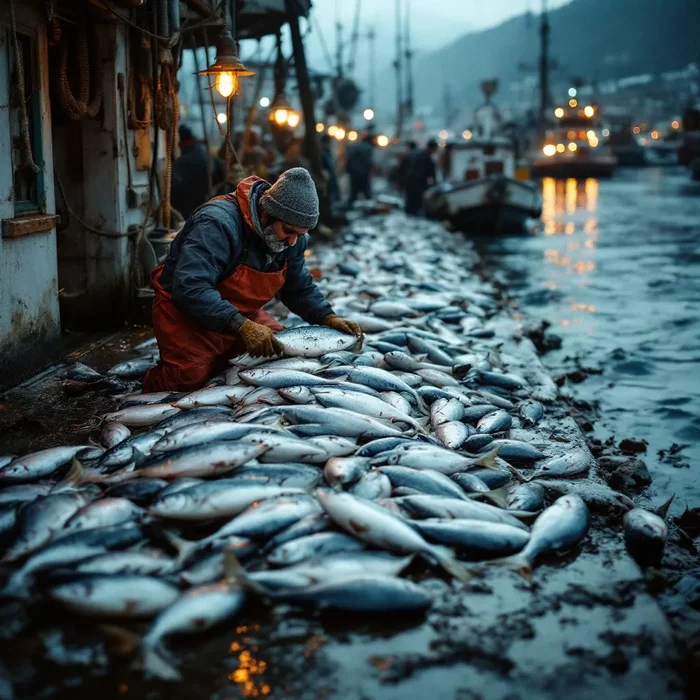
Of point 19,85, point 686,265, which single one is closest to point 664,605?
point 19,85

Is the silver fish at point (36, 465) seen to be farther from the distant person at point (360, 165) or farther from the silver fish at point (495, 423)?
the distant person at point (360, 165)

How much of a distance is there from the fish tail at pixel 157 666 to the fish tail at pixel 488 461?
2.11 meters

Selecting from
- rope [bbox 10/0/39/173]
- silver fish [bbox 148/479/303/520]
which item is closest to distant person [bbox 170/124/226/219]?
rope [bbox 10/0/39/173]

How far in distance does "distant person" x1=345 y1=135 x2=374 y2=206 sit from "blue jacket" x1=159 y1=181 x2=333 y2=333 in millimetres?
18630

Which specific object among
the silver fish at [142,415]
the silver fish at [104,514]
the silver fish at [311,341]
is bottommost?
the silver fish at [104,514]

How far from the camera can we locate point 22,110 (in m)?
5.75

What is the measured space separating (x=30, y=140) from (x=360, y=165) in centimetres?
1851

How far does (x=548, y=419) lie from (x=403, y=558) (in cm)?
280

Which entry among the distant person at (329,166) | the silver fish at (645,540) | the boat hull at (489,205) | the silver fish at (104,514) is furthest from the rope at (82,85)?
the boat hull at (489,205)

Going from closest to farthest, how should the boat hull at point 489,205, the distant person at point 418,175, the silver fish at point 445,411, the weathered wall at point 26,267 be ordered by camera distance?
the silver fish at point 445,411
the weathered wall at point 26,267
the boat hull at point 489,205
the distant person at point 418,175

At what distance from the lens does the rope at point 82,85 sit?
675 centimetres

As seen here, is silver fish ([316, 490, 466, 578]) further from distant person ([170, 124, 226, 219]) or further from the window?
distant person ([170, 124, 226, 219])

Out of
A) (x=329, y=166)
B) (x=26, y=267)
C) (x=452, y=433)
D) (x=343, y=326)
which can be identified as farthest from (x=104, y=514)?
(x=329, y=166)

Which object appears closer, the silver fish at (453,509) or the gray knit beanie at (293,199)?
the silver fish at (453,509)
